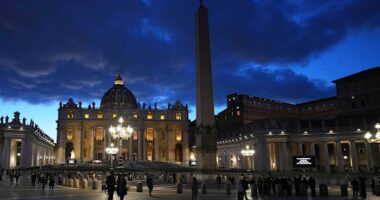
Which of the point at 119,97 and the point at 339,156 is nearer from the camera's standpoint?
the point at 339,156

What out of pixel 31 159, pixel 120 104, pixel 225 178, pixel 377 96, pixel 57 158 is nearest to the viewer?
pixel 225 178

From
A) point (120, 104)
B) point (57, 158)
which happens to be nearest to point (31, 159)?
point (57, 158)

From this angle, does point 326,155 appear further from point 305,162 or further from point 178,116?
point 178,116

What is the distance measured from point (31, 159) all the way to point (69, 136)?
3678 centimetres

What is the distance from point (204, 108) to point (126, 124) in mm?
79012

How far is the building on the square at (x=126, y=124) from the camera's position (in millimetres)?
107438

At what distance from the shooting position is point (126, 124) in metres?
107

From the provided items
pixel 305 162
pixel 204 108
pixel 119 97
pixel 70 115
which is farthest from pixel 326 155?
pixel 119 97

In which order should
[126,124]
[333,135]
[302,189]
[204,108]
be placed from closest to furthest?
[302,189] < [204,108] < [333,135] < [126,124]

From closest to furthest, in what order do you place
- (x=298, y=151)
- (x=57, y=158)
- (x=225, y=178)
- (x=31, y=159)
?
1. (x=225, y=178)
2. (x=298, y=151)
3. (x=31, y=159)
4. (x=57, y=158)

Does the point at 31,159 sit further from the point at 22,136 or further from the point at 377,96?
the point at 377,96

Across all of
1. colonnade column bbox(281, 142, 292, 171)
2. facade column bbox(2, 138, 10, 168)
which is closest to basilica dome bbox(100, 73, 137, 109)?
facade column bbox(2, 138, 10, 168)

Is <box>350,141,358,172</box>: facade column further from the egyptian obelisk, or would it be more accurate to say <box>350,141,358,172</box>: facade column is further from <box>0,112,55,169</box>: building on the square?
<box>0,112,55,169</box>: building on the square

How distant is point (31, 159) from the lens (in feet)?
237
